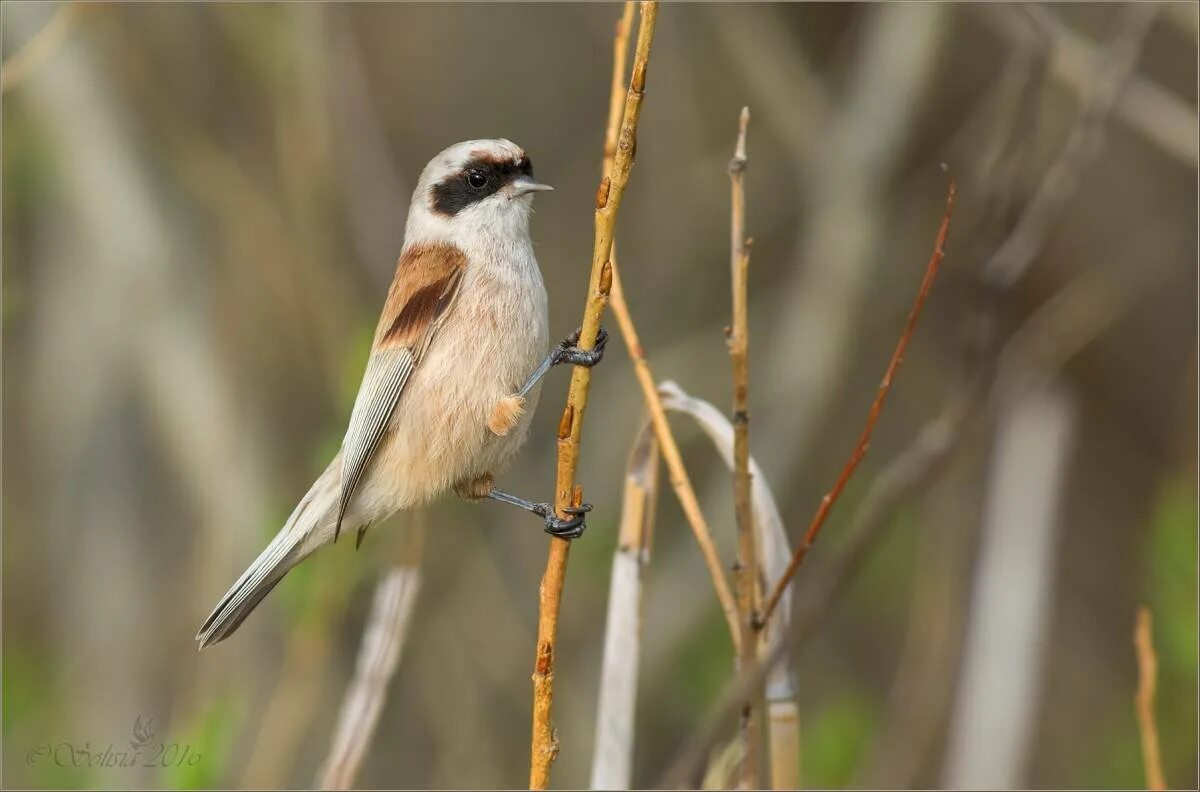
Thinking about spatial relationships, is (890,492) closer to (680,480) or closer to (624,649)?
(680,480)

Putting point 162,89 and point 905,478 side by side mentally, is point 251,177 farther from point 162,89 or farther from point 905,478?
point 905,478

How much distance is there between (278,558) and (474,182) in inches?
43.7

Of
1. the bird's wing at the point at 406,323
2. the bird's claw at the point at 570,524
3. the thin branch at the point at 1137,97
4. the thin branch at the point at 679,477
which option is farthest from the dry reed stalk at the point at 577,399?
the thin branch at the point at 1137,97

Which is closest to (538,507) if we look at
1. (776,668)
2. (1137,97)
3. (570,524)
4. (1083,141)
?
(570,524)

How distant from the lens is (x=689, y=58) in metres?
5.31

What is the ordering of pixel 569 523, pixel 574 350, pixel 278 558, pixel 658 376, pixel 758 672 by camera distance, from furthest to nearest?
pixel 658 376
pixel 278 558
pixel 574 350
pixel 569 523
pixel 758 672

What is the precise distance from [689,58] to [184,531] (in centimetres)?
291

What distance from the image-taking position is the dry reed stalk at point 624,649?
2.46 m

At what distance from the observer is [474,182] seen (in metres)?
3.20

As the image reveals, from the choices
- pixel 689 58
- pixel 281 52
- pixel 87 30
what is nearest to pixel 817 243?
pixel 689 58

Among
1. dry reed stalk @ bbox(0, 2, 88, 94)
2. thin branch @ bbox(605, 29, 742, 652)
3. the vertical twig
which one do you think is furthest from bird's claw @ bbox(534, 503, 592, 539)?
dry reed stalk @ bbox(0, 2, 88, 94)

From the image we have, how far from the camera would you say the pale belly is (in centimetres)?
304

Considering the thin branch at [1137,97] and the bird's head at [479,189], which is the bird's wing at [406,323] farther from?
the thin branch at [1137,97]

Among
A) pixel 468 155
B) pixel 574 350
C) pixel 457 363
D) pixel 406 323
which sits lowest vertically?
pixel 574 350
